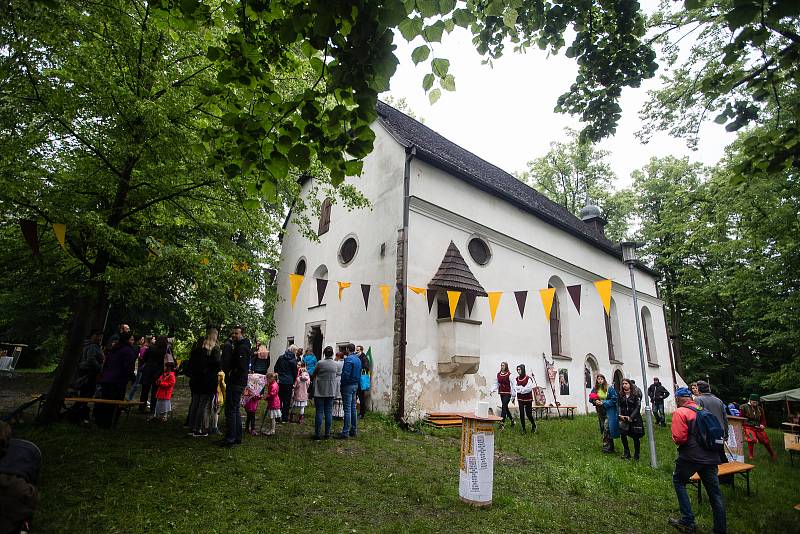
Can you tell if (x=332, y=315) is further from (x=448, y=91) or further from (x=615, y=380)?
(x=615, y=380)

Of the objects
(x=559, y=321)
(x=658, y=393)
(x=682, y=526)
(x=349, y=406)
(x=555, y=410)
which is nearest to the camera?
(x=682, y=526)

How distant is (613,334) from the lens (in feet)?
68.2

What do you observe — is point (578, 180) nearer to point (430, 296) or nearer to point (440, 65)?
point (430, 296)

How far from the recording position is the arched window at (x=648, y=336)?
74.2 feet

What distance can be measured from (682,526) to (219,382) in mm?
Result: 7794

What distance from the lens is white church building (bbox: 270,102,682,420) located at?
473 inches

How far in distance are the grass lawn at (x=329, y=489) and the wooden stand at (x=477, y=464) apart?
174mm

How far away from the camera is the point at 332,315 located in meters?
14.7

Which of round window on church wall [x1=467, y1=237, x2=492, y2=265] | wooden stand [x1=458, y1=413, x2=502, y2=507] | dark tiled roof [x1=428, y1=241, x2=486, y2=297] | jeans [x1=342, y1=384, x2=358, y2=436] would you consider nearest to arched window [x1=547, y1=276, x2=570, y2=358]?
round window on church wall [x1=467, y1=237, x2=492, y2=265]

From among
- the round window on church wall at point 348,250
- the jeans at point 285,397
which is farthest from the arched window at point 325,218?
the jeans at point 285,397

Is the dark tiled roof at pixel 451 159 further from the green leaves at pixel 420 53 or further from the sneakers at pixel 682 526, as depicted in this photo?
the sneakers at pixel 682 526

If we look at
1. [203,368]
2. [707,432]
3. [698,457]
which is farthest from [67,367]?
[707,432]

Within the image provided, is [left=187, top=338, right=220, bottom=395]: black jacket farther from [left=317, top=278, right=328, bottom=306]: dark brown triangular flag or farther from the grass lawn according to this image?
[left=317, top=278, right=328, bottom=306]: dark brown triangular flag

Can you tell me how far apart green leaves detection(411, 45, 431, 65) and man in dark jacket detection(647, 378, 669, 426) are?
1397 centimetres
